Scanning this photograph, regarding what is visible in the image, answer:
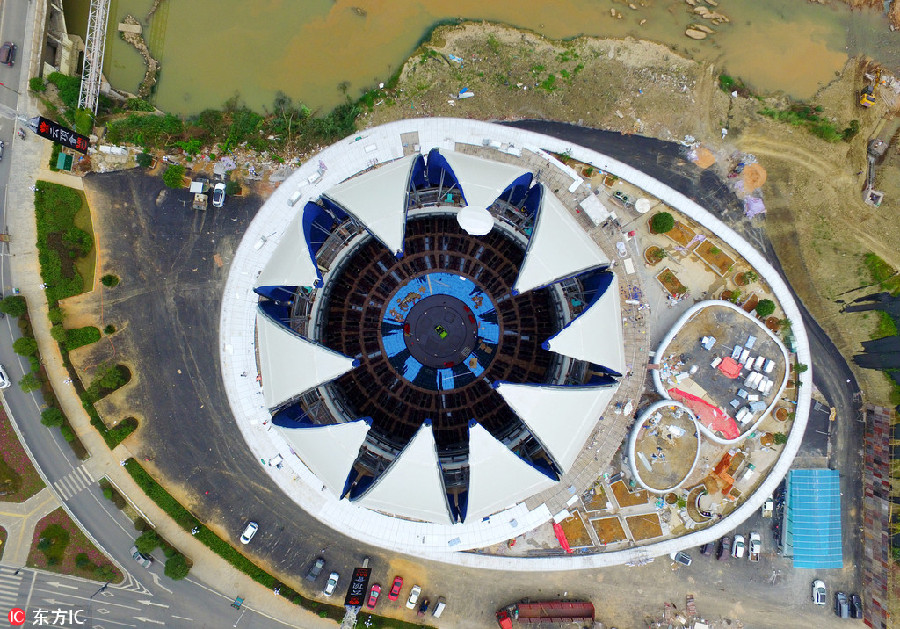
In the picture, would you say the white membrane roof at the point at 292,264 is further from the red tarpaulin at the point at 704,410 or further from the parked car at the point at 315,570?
the red tarpaulin at the point at 704,410

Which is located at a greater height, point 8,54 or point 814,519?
point 8,54

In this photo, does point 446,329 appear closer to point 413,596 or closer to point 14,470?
point 413,596

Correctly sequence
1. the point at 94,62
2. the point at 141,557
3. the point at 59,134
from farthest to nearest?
the point at 94,62 → the point at 141,557 → the point at 59,134

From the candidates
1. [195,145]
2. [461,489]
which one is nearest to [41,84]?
[195,145]

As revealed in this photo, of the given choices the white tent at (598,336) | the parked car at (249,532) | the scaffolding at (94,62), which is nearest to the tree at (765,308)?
the white tent at (598,336)

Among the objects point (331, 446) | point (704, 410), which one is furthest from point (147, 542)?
point (704, 410)

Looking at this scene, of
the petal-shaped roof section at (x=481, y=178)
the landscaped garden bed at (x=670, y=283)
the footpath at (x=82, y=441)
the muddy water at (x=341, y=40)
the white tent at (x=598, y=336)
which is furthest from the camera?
the muddy water at (x=341, y=40)

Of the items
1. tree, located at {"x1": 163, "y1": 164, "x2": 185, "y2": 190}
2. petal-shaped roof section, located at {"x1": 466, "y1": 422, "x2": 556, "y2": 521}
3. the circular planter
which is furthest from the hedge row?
the circular planter
